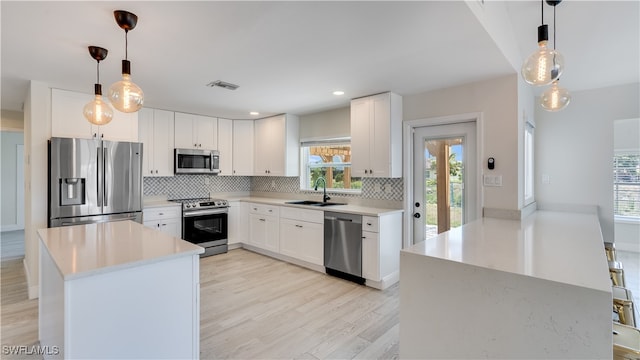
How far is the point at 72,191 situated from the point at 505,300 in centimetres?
420

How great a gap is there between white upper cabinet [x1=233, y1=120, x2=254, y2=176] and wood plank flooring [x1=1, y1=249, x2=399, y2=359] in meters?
2.01

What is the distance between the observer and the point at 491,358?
1.43 metres

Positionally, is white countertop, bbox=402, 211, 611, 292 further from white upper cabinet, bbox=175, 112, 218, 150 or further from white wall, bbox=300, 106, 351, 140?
white upper cabinet, bbox=175, 112, 218, 150

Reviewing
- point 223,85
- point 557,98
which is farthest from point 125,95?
point 557,98

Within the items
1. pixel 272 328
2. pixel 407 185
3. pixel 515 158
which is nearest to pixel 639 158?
pixel 515 158

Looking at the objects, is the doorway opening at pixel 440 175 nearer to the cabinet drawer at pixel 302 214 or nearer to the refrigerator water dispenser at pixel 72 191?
the cabinet drawer at pixel 302 214

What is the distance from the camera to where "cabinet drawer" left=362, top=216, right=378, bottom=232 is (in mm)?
3412

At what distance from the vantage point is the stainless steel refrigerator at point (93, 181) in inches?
130

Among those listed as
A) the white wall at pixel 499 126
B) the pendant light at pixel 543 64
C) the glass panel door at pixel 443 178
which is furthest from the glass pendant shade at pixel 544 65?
the glass panel door at pixel 443 178

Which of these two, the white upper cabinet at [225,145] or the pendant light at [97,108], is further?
the white upper cabinet at [225,145]

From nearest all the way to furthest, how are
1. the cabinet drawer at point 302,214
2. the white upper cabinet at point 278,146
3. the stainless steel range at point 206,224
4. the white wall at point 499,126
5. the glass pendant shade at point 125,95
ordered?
the glass pendant shade at point 125,95 → the white wall at point 499,126 → the cabinet drawer at point 302,214 → the stainless steel range at point 206,224 → the white upper cabinet at point 278,146

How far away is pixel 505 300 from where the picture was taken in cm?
140

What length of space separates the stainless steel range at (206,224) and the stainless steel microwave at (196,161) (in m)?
0.51

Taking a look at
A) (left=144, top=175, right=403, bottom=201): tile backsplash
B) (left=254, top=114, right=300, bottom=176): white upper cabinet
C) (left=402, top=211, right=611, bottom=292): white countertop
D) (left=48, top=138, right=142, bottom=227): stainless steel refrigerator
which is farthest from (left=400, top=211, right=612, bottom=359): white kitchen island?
(left=48, top=138, right=142, bottom=227): stainless steel refrigerator
